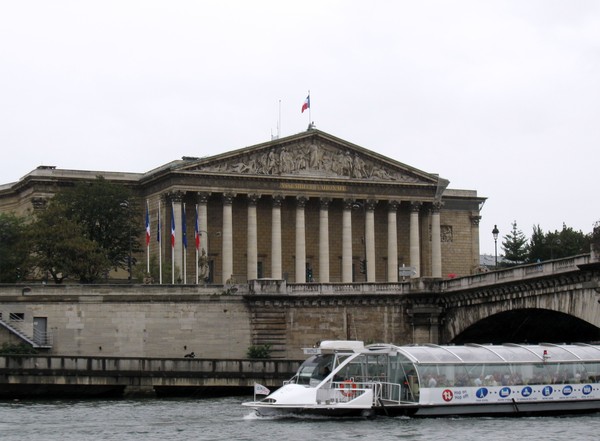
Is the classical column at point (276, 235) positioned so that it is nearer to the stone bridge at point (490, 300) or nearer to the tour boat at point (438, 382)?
the stone bridge at point (490, 300)

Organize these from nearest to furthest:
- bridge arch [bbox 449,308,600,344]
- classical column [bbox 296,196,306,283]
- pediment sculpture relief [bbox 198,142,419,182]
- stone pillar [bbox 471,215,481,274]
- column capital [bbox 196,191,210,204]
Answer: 1. bridge arch [bbox 449,308,600,344]
2. column capital [bbox 196,191,210,204]
3. pediment sculpture relief [bbox 198,142,419,182]
4. classical column [bbox 296,196,306,283]
5. stone pillar [bbox 471,215,481,274]

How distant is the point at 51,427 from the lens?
63.1m

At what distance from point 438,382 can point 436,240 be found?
70.5 m

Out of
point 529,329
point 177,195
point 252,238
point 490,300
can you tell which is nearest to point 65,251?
point 177,195

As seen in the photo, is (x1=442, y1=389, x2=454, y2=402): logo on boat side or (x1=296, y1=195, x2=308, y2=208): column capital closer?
(x1=442, y1=389, x2=454, y2=402): logo on boat side

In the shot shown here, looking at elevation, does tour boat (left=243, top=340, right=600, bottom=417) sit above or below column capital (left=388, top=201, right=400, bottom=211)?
below

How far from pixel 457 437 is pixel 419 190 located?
7833 cm

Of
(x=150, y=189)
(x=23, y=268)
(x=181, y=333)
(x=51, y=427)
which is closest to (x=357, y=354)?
(x=51, y=427)

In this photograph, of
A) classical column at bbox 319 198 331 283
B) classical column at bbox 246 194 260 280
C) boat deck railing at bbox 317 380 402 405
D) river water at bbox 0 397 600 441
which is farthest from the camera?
classical column at bbox 319 198 331 283

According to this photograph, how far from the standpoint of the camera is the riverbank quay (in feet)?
263

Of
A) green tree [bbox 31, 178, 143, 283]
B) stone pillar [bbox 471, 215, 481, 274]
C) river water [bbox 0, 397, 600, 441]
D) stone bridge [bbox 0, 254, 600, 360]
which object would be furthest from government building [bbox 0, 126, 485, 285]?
river water [bbox 0, 397, 600, 441]

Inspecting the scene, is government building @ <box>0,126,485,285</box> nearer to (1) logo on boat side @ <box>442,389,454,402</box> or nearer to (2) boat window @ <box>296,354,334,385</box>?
(2) boat window @ <box>296,354,334,385</box>

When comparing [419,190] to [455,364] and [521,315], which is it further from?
[455,364]

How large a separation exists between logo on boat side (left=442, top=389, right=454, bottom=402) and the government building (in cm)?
5843
